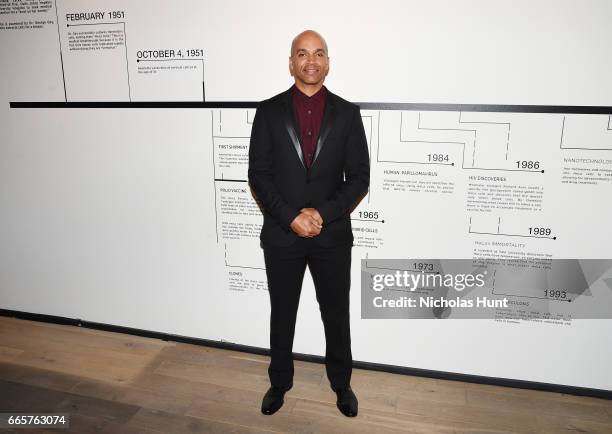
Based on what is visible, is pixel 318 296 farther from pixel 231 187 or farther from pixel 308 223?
pixel 231 187

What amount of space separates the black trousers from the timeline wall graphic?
14.8 inches

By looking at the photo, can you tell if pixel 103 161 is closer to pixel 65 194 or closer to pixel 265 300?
pixel 65 194

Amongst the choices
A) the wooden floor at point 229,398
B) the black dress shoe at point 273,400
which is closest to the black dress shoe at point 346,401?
the wooden floor at point 229,398

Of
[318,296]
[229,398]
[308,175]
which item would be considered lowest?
[229,398]

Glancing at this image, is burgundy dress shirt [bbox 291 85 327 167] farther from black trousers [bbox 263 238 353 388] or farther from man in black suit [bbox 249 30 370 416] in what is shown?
black trousers [bbox 263 238 353 388]

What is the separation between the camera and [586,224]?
7.47ft

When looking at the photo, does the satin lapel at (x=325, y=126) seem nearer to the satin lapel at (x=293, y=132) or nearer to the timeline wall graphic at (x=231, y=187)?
the satin lapel at (x=293, y=132)

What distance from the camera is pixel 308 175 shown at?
207cm

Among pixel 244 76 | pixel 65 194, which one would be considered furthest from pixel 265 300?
pixel 65 194

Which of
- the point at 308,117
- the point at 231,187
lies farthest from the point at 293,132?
the point at 231,187

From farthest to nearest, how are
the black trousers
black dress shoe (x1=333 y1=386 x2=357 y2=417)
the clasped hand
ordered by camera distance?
black dress shoe (x1=333 y1=386 x2=357 y2=417), the black trousers, the clasped hand

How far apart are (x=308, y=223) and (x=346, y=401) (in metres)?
0.99

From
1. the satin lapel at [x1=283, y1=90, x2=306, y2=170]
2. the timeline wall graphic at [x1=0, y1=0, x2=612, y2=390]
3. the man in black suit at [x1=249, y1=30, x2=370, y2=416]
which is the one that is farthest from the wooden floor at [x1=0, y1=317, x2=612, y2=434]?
the satin lapel at [x1=283, y1=90, x2=306, y2=170]

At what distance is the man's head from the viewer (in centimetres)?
199
